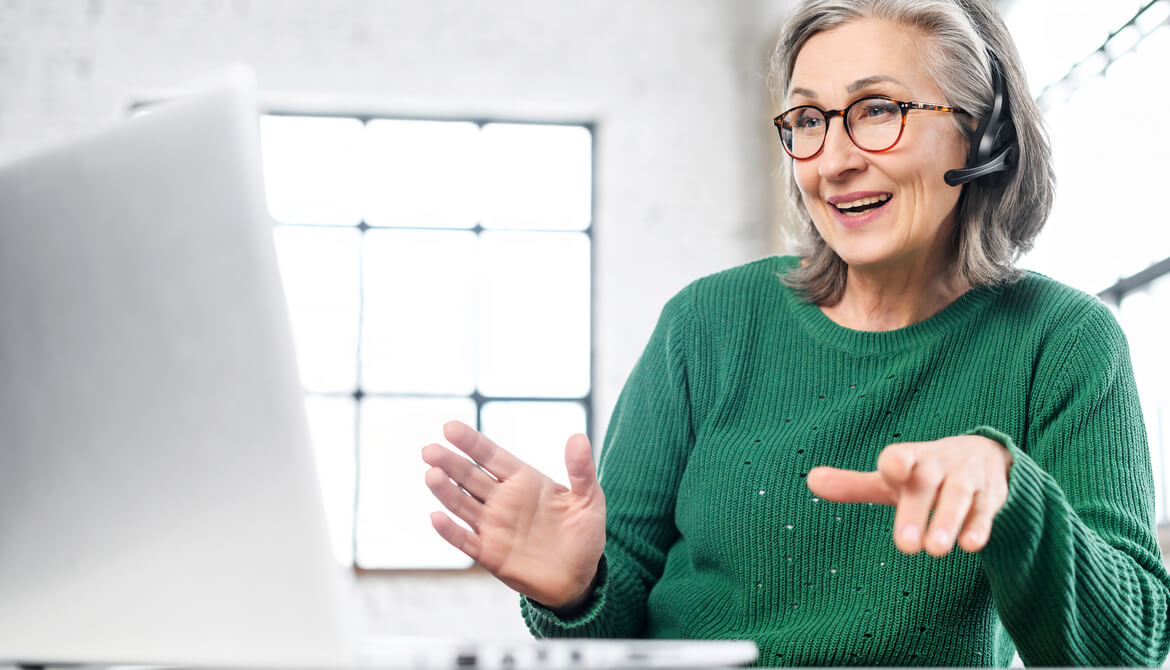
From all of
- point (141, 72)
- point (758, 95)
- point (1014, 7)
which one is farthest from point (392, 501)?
point (1014, 7)

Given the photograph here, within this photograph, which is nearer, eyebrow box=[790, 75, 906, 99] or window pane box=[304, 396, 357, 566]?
eyebrow box=[790, 75, 906, 99]

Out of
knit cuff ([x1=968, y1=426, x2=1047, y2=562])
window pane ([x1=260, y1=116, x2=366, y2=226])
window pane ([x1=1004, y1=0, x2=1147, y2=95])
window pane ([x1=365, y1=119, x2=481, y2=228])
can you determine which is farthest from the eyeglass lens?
window pane ([x1=260, y1=116, x2=366, y2=226])

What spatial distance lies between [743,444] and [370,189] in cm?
333

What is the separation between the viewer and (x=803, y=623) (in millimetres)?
1044

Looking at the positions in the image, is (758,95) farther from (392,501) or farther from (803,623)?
(803,623)

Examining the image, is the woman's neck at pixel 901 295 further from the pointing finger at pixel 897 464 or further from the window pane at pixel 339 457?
the window pane at pixel 339 457

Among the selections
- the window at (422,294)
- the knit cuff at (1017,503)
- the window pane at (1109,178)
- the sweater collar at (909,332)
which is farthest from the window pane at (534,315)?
the knit cuff at (1017,503)

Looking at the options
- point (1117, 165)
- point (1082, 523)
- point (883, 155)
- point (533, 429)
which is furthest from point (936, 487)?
point (533, 429)

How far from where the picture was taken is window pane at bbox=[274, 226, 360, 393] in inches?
161

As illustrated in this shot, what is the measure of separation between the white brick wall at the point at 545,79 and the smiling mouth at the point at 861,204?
3.04 m

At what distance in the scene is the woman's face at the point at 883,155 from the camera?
1.10m

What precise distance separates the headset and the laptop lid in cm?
90

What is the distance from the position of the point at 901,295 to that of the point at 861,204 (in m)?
0.14

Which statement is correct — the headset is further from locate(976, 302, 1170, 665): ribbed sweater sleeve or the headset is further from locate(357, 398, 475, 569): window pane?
locate(357, 398, 475, 569): window pane
